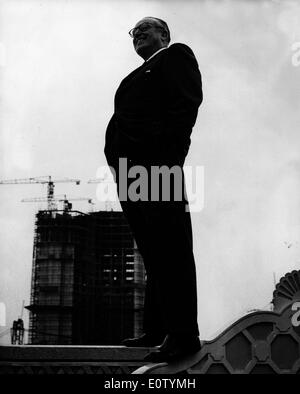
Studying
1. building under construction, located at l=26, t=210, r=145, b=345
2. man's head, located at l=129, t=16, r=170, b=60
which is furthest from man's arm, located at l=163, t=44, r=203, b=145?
building under construction, located at l=26, t=210, r=145, b=345

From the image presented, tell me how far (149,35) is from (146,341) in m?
1.77

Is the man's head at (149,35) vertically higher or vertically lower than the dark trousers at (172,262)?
higher

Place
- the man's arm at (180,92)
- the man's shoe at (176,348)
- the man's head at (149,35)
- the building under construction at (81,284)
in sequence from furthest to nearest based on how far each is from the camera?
the building under construction at (81,284) → the man's head at (149,35) → the man's arm at (180,92) → the man's shoe at (176,348)

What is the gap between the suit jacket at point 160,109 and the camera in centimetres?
301

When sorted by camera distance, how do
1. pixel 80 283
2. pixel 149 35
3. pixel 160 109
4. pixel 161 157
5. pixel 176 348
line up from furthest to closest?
pixel 80 283 < pixel 149 35 < pixel 160 109 < pixel 161 157 < pixel 176 348

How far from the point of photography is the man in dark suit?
281 centimetres

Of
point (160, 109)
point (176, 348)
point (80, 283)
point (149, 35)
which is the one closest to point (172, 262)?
point (176, 348)

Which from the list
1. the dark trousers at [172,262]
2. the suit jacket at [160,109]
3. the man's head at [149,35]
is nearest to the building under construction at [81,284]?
the man's head at [149,35]

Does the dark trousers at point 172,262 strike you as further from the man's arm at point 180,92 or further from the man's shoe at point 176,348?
the man's arm at point 180,92

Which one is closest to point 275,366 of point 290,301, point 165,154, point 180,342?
point 290,301

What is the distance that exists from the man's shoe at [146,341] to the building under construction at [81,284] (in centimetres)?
2668

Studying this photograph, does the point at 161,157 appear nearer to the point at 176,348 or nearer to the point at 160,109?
the point at 160,109

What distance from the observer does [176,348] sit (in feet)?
9.05

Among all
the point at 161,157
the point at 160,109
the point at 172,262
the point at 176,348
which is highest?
the point at 160,109
